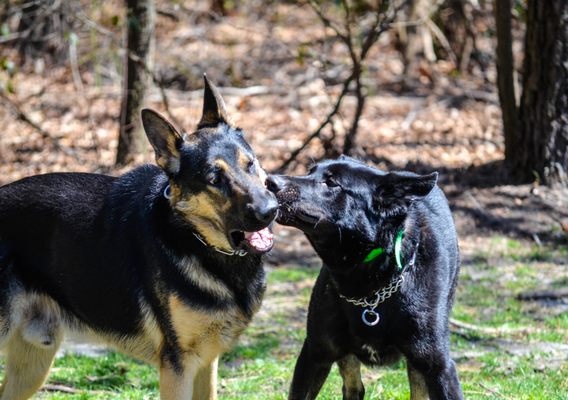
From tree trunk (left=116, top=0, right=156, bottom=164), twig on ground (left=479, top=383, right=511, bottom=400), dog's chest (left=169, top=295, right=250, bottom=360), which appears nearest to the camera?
dog's chest (left=169, top=295, right=250, bottom=360)

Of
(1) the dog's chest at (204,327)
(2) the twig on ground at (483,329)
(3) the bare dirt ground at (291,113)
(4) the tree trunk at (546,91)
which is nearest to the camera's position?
(1) the dog's chest at (204,327)

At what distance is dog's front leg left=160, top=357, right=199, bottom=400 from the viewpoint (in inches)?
187

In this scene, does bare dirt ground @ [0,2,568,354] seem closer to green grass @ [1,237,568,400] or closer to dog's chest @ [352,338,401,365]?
green grass @ [1,237,568,400]

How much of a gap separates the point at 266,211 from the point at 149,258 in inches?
34.2

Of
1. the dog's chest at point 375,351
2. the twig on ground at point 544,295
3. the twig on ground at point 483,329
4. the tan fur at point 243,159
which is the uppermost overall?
the tan fur at point 243,159

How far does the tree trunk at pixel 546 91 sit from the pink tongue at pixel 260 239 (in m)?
5.53

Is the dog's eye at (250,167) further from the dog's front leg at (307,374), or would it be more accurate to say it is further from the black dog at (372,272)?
the dog's front leg at (307,374)

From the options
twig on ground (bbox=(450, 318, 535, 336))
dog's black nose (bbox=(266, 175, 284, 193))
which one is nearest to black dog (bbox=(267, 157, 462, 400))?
dog's black nose (bbox=(266, 175, 284, 193))

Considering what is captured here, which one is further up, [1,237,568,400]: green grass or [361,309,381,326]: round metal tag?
[361,309,381,326]: round metal tag

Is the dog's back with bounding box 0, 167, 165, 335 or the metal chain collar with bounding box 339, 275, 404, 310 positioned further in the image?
the dog's back with bounding box 0, 167, 165, 335

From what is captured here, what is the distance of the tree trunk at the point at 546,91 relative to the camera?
9344 millimetres

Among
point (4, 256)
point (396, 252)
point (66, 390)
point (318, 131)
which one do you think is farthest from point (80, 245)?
point (318, 131)

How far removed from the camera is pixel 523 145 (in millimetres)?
9797

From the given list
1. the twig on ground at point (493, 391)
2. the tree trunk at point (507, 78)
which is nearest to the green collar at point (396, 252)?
the twig on ground at point (493, 391)
